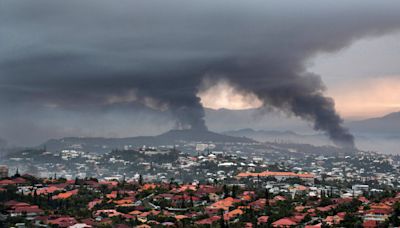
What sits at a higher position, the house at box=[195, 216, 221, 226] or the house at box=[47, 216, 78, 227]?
the house at box=[47, 216, 78, 227]

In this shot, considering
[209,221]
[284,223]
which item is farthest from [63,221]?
[284,223]

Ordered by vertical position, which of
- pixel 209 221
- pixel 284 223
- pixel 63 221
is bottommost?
pixel 209 221

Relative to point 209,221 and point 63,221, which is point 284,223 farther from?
point 63,221

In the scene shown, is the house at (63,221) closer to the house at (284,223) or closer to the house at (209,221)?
the house at (209,221)

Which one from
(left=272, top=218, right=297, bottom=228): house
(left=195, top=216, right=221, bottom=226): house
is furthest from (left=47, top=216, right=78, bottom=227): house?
(left=272, top=218, right=297, bottom=228): house

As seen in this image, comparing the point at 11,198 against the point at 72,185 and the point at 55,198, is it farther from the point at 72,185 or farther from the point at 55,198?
the point at 72,185

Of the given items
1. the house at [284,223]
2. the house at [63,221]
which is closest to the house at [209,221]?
the house at [284,223]

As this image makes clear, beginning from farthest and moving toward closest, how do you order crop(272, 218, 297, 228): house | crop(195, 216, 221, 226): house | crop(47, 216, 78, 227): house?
crop(195, 216, 221, 226): house → crop(47, 216, 78, 227): house → crop(272, 218, 297, 228): house

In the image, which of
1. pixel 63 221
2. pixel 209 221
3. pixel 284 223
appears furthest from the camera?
pixel 209 221

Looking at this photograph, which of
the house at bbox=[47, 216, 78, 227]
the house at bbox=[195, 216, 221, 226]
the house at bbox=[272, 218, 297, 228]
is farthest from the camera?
the house at bbox=[195, 216, 221, 226]

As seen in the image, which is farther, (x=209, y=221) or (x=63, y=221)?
(x=209, y=221)

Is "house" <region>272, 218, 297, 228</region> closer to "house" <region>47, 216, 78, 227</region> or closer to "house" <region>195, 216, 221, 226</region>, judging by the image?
"house" <region>195, 216, 221, 226</region>

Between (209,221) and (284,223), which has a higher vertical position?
(284,223)
